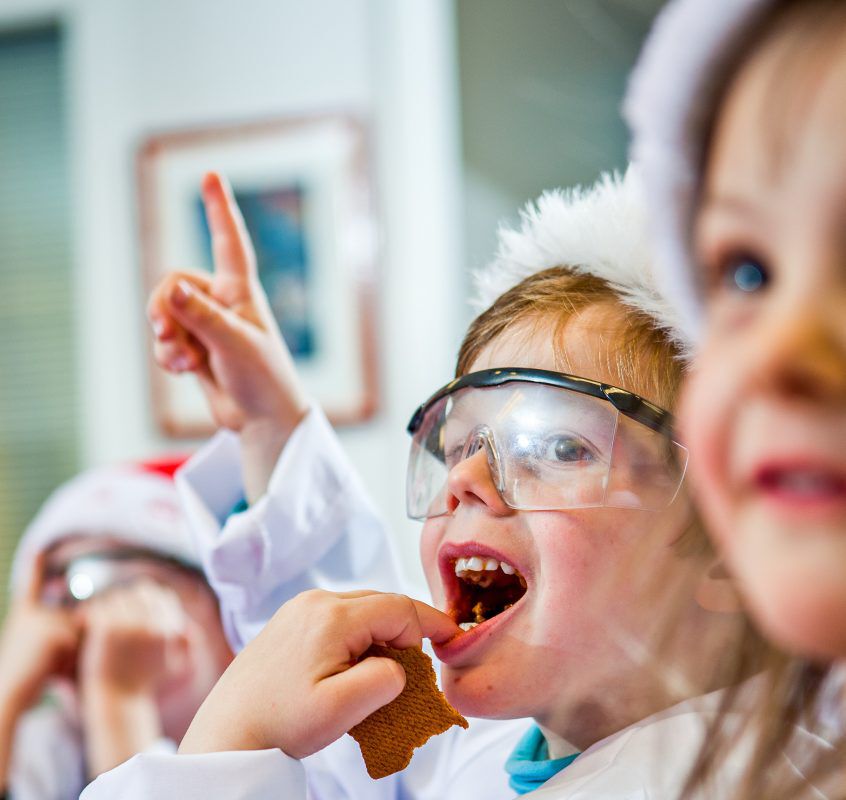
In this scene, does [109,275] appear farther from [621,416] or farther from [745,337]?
[745,337]

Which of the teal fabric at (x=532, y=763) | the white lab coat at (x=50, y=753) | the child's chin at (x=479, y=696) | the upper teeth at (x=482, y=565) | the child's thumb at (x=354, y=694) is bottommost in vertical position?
the white lab coat at (x=50, y=753)

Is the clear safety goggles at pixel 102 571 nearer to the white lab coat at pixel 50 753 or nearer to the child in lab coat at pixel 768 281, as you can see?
the white lab coat at pixel 50 753

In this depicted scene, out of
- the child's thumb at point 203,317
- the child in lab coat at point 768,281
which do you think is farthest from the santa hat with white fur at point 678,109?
the child's thumb at point 203,317

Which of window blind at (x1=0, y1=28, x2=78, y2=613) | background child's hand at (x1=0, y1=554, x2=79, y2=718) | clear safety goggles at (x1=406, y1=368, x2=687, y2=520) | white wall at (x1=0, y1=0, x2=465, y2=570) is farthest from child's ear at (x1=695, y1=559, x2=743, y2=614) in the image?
window blind at (x1=0, y1=28, x2=78, y2=613)

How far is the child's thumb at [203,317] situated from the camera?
0.75 m

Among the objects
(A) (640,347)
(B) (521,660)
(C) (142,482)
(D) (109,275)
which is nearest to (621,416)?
(A) (640,347)

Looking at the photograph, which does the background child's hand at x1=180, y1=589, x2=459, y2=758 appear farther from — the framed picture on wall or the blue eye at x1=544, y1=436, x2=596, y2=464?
the framed picture on wall

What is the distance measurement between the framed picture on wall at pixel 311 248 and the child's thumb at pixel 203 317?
3.46ft

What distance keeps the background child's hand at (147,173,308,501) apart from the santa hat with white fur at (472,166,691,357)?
0.20 m

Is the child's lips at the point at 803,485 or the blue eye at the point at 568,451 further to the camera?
the blue eye at the point at 568,451

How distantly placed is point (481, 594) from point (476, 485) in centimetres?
9

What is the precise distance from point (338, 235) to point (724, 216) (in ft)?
5.29

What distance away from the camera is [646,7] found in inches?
21.4

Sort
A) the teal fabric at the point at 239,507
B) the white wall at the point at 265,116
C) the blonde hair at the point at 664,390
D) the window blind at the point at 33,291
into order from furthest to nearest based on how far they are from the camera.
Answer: the window blind at the point at 33,291
the white wall at the point at 265,116
the teal fabric at the point at 239,507
the blonde hair at the point at 664,390
